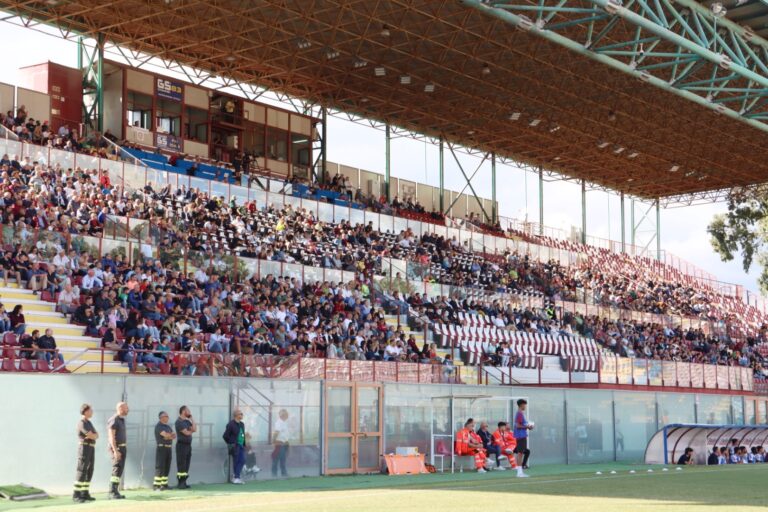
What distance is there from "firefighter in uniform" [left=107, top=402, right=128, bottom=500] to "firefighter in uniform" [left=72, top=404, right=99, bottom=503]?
33cm

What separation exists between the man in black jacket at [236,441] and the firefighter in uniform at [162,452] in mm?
1838

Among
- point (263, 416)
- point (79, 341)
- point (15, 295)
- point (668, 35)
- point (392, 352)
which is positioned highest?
point (668, 35)

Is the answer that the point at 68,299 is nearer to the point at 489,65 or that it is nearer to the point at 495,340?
the point at 495,340

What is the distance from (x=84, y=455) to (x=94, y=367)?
2.91 meters

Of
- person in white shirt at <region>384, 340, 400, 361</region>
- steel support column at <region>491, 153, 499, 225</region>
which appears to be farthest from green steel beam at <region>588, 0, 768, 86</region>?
steel support column at <region>491, 153, 499, 225</region>

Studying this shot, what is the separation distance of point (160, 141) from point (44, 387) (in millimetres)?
28403

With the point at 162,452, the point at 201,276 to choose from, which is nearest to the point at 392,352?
the point at 201,276

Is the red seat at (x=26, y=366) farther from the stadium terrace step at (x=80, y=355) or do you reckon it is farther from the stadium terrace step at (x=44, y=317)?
the stadium terrace step at (x=44, y=317)

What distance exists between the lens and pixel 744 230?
74.9m

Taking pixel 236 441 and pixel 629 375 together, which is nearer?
pixel 236 441

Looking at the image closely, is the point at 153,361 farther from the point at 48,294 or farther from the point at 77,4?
the point at 77,4

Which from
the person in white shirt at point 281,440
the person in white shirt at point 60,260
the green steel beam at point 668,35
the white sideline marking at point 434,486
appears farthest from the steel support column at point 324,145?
the person in white shirt at point 281,440

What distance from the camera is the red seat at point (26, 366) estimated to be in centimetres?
1969

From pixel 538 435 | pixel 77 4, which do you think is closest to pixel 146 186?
pixel 77 4
